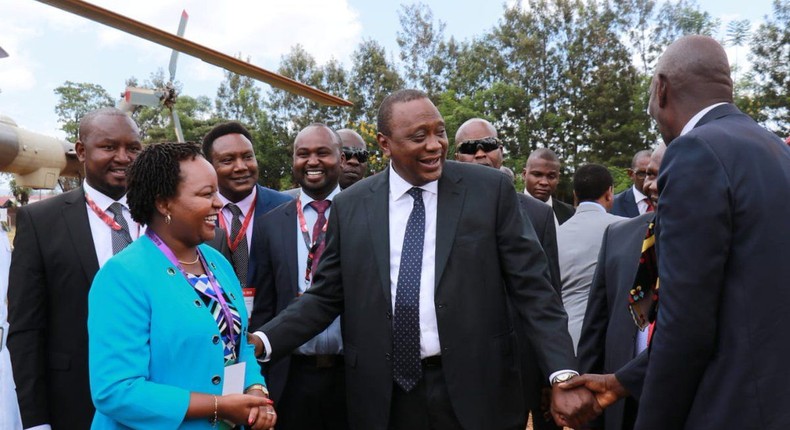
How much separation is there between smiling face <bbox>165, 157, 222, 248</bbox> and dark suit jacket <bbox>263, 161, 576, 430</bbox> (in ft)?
3.09

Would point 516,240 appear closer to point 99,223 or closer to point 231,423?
point 231,423

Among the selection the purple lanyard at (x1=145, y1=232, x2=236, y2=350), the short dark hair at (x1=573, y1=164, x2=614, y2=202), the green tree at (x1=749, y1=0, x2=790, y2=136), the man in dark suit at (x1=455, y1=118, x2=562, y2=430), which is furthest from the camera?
the green tree at (x1=749, y1=0, x2=790, y2=136)

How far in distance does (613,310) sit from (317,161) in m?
2.27

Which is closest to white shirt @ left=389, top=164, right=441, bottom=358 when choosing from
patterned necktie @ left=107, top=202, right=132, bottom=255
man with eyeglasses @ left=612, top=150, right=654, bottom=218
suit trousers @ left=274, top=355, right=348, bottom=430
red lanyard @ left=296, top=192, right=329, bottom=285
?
red lanyard @ left=296, top=192, right=329, bottom=285

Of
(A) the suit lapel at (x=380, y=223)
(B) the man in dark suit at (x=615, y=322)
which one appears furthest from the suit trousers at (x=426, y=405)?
(B) the man in dark suit at (x=615, y=322)

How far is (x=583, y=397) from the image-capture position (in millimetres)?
3250

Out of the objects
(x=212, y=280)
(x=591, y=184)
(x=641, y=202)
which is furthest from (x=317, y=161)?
(x=641, y=202)

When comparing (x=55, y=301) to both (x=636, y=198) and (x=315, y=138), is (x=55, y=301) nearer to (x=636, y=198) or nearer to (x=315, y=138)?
(x=315, y=138)

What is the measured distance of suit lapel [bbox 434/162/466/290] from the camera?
129 inches

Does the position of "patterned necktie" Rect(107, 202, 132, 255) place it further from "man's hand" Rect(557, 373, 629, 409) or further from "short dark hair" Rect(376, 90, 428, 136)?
"man's hand" Rect(557, 373, 629, 409)

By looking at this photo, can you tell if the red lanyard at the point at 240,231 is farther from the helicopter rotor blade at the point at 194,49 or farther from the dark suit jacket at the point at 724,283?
the helicopter rotor blade at the point at 194,49

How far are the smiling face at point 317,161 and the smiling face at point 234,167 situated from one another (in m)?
0.32

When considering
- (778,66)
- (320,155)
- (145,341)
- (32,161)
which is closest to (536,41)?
Answer: (778,66)

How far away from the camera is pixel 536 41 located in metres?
40.9
